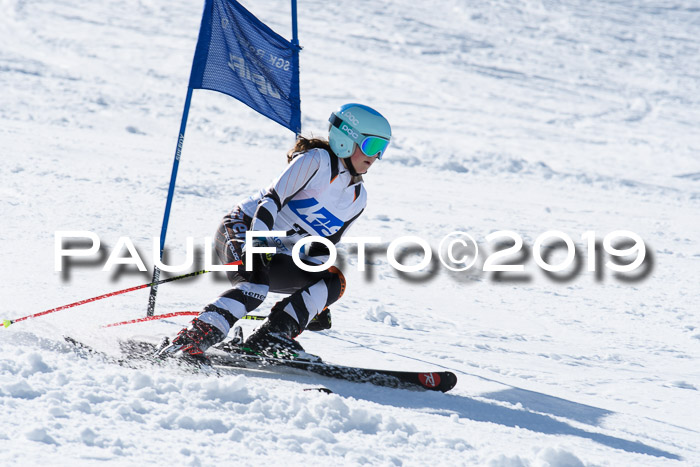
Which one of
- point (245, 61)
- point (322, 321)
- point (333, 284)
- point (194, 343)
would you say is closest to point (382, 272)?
point (322, 321)

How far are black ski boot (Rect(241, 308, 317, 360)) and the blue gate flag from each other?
1705 millimetres

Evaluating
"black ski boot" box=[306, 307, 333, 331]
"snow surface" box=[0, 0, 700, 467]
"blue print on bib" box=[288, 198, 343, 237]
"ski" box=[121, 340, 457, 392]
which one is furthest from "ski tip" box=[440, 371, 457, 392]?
"blue print on bib" box=[288, 198, 343, 237]

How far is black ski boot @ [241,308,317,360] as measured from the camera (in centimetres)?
395

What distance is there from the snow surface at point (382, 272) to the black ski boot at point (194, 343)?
175mm

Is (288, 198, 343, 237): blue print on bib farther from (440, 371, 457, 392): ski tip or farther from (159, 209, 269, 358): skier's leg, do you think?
(440, 371, 457, 392): ski tip

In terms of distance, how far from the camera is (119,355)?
11.8 feet

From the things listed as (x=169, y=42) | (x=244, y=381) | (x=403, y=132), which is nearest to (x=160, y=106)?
(x=403, y=132)

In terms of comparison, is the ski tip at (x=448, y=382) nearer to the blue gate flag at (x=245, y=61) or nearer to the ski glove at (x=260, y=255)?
the ski glove at (x=260, y=255)

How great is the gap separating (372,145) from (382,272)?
9.80 ft

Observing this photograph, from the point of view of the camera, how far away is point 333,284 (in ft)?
13.4

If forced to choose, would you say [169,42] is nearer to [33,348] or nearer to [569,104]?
[569,104]

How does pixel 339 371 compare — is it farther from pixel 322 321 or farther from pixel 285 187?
pixel 285 187

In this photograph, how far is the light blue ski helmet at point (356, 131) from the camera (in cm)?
399

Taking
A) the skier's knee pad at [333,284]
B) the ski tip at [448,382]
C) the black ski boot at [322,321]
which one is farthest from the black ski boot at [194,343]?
the ski tip at [448,382]
